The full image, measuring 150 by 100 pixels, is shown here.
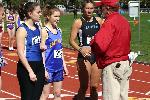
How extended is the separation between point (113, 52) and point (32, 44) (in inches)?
47.5

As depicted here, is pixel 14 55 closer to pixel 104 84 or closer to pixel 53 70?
pixel 53 70

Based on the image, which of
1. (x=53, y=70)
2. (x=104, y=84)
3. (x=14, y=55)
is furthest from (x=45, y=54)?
(x=14, y=55)

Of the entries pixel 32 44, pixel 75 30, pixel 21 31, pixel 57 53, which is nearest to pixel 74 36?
pixel 75 30

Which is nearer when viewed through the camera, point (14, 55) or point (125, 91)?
point (125, 91)

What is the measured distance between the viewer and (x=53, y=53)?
322 inches

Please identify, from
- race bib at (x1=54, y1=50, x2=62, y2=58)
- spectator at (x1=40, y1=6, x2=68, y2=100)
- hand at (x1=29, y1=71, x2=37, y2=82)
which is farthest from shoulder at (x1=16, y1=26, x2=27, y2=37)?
race bib at (x1=54, y1=50, x2=62, y2=58)

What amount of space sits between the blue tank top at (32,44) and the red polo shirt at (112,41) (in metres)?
0.91

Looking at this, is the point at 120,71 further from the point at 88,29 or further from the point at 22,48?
the point at 88,29

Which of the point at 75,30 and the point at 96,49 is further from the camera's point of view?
the point at 75,30

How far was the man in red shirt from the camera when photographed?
260 inches

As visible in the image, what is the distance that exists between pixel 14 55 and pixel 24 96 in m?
12.2

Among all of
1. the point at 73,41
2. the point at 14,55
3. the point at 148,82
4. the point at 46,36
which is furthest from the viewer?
the point at 14,55

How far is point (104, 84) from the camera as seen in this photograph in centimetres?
693

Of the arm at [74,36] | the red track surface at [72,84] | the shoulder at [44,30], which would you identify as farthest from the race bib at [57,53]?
the red track surface at [72,84]
